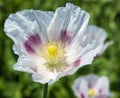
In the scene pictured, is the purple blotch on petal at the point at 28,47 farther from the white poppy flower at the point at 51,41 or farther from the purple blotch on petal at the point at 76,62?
the purple blotch on petal at the point at 76,62

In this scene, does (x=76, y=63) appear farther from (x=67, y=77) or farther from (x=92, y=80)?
(x=67, y=77)

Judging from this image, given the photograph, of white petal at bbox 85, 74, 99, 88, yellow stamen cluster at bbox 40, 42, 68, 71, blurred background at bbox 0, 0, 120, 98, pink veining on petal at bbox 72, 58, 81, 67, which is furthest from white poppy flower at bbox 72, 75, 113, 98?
pink veining on petal at bbox 72, 58, 81, 67

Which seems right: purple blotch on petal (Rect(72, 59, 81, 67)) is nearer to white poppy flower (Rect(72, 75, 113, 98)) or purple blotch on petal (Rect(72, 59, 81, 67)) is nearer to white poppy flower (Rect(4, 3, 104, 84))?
white poppy flower (Rect(4, 3, 104, 84))

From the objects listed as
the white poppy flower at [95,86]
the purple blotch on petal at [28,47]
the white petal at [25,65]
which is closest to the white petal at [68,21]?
the purple blotch on petal at [28,47]

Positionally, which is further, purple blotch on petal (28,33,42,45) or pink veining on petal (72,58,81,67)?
Answer: purple blotch on petal (28,33,42,45)

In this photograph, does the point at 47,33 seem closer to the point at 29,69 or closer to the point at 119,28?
the point at 29,69
